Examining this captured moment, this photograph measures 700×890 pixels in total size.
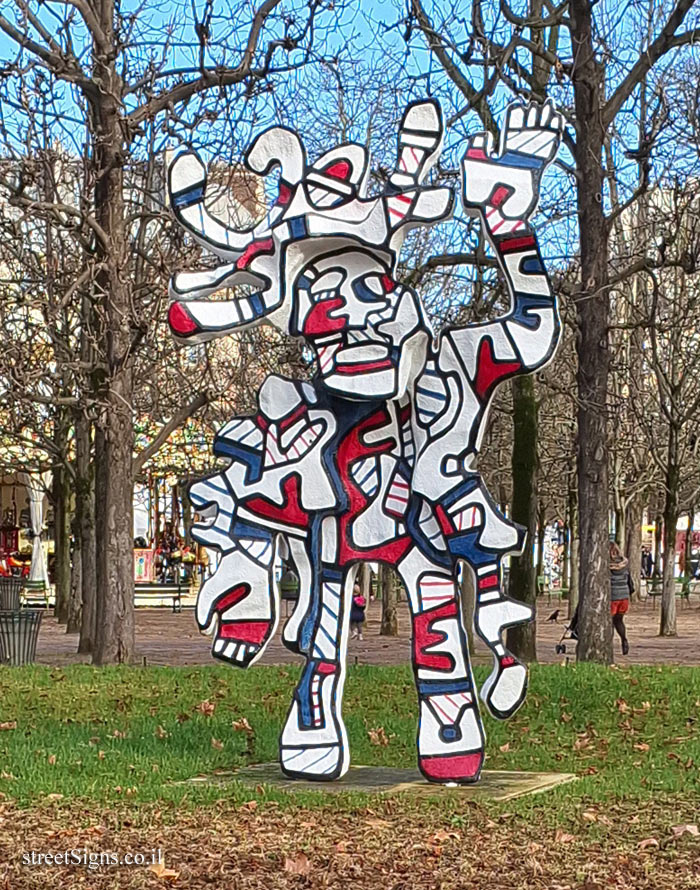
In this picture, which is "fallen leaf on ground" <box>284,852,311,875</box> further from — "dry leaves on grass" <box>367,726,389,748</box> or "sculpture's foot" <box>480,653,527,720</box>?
"dry leaves on grass" <box>367,726,389,748</box>

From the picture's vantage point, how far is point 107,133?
15.1 m

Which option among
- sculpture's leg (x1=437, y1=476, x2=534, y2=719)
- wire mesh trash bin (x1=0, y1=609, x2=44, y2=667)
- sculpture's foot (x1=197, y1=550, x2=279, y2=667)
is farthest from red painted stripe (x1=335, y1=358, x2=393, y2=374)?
wire mesh trash bin (x1=0, y1=609, x2=44, y2=667)

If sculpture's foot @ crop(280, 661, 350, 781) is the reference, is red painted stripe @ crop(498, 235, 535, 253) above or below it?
above

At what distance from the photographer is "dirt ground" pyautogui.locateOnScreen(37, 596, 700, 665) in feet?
66.4

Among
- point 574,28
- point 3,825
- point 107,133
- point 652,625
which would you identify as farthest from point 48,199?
point 652,625

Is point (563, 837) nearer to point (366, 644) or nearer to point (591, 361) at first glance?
point (591, 361)

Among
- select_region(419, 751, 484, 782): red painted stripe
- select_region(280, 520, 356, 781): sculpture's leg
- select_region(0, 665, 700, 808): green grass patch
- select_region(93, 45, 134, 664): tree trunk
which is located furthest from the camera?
select_region(93, 45, 134, 664): tree trunk

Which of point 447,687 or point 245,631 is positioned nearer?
point 447,687

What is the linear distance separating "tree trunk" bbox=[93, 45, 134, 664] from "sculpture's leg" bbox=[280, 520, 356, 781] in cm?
623

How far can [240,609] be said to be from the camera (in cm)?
936

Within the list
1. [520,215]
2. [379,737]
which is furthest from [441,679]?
[520,215]

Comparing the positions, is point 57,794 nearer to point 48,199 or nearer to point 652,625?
point 48,199

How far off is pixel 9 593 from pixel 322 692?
58.4 ft

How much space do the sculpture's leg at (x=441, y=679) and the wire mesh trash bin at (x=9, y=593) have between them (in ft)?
57.8
